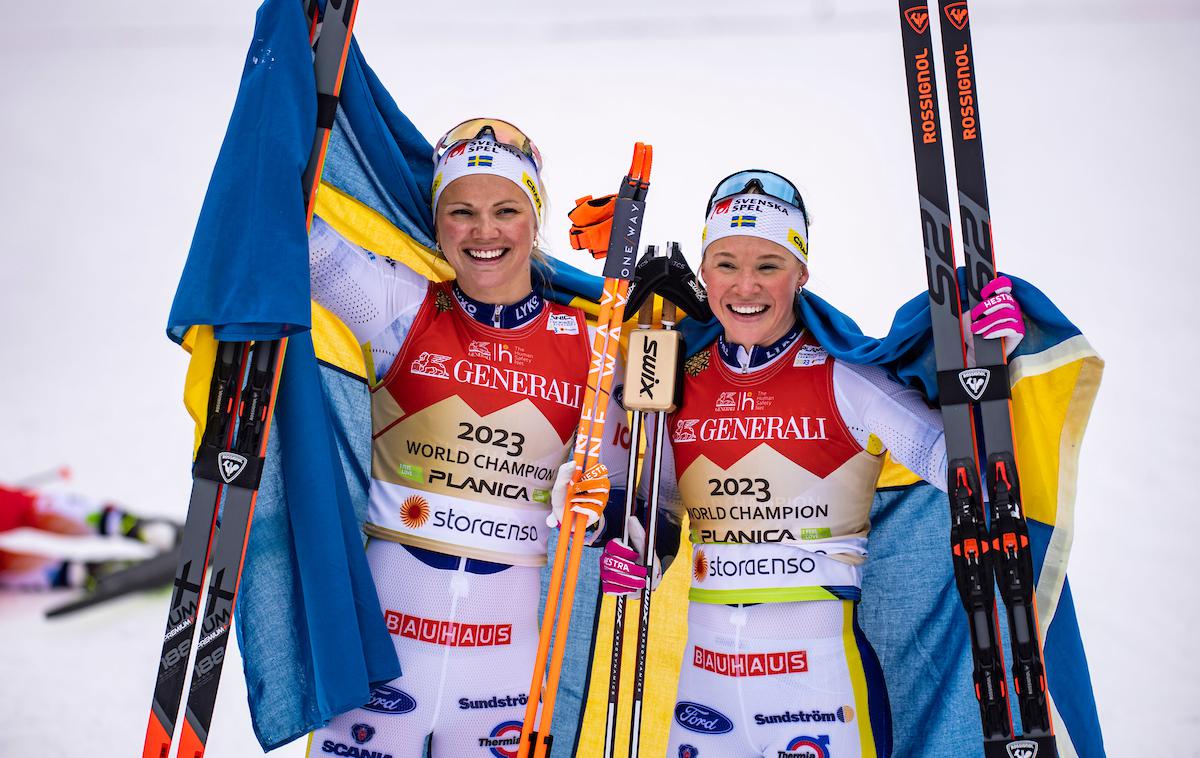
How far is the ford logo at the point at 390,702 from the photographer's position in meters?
2.22

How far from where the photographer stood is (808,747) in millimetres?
2201

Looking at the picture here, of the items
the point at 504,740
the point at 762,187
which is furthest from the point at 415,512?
the point at 762,187

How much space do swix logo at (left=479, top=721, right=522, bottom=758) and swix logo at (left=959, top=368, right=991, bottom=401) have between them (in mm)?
1247

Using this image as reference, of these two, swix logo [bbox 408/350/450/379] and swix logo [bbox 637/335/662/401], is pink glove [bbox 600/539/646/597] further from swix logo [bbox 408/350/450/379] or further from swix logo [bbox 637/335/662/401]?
swix logo [bbox 408/350/450/379]

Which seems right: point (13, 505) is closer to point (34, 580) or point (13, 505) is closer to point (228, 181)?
point (34, 580)

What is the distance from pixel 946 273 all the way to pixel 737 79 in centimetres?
361

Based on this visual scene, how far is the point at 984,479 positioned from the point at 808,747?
70cm

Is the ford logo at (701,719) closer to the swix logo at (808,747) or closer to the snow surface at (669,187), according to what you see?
the swix logo at (808,747)

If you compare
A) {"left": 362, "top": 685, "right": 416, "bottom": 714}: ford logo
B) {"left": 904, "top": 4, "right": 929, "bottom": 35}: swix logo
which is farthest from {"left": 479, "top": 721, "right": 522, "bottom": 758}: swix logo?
{"left": 904, "top": 4, "right": 929, "bottom": 35}: swix logo

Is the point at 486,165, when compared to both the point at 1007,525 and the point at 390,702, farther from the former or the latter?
the point at 1007,525

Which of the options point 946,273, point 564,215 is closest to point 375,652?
point 946,273

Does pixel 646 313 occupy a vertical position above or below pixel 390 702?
above

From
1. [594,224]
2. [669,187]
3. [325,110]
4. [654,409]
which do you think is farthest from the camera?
[669,187]

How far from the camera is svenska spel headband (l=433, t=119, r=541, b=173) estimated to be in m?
2.52
